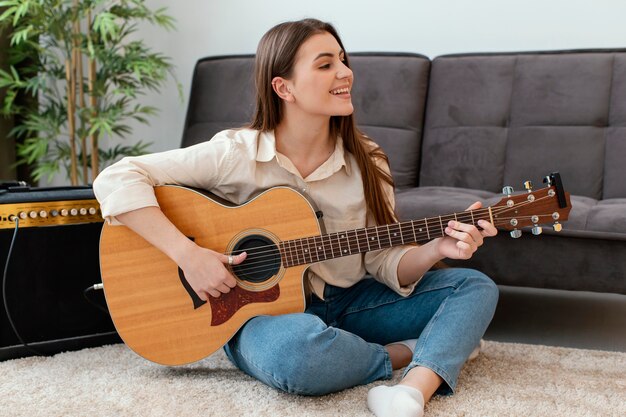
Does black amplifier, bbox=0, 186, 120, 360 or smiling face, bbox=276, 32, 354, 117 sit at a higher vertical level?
smiling face, bbox=276, 32, 354, 117

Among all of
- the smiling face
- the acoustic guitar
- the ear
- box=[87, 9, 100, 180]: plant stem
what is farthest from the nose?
box=[87, 9, 100, 180]: plant stem

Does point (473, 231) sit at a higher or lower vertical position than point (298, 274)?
higher

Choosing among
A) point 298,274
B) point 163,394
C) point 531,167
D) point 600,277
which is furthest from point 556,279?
point 163,394

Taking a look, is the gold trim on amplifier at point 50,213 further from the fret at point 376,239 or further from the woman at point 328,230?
the fret at point 376,239

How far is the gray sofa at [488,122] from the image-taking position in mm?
2604

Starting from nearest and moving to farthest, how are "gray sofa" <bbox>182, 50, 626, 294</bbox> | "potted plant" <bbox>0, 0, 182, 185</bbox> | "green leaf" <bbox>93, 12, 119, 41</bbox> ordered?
"gray sofa" <bbox>182, 50, 626, 294</bbox>
"green leaf" <bbox>93, 12, 119, 41</bbox>
"potted plant" <bbox>0, 0, 182, 185</bbox>

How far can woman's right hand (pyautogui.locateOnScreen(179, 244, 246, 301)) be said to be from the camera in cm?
170

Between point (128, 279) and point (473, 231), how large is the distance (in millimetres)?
767

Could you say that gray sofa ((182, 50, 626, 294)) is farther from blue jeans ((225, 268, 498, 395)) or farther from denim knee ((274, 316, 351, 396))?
denim knee ((274, 316, 351, 396))

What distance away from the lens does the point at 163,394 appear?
173cm

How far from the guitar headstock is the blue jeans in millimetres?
229

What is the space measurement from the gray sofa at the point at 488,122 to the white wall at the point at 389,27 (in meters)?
0.36

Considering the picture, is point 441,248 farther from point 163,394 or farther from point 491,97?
point 491,97

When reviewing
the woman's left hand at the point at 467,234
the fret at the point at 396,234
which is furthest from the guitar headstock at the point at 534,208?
the fret at the point at 396,234
